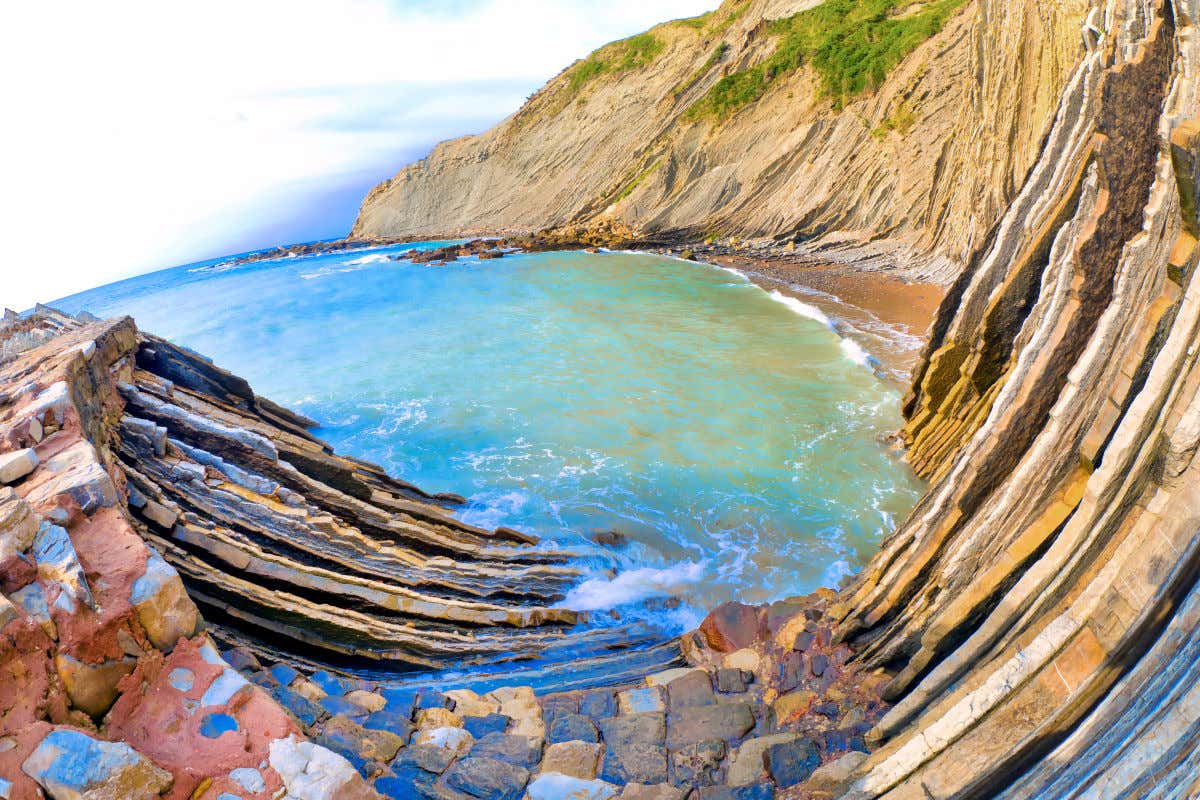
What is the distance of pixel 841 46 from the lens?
36.2m

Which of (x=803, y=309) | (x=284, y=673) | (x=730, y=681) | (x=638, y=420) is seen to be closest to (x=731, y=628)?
(x=730, y=681)

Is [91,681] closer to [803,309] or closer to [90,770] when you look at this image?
[90,770]

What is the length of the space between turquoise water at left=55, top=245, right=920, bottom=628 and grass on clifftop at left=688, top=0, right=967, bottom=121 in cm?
1332

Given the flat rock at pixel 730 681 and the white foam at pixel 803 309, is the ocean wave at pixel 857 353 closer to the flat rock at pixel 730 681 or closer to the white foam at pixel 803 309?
the white foam at pixel 803 309

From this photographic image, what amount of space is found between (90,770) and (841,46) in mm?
42183

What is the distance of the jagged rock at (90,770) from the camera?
3.24 meters

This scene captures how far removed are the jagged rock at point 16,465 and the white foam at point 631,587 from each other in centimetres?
573

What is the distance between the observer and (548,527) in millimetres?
11039

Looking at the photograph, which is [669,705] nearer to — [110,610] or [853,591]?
[853,591]

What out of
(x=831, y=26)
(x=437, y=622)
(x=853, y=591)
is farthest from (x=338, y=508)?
(x=831, y=26)

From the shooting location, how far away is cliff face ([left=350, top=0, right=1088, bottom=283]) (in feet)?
57.7

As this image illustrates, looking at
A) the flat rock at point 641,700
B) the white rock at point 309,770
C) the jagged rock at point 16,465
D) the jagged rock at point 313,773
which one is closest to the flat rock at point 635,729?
the flat rock at point 641,700

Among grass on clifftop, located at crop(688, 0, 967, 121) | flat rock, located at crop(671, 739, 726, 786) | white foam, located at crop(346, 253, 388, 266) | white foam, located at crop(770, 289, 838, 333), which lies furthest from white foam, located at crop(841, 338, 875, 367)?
white foam, located at crop(346, 253, 388, 266)

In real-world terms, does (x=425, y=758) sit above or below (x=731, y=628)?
above
